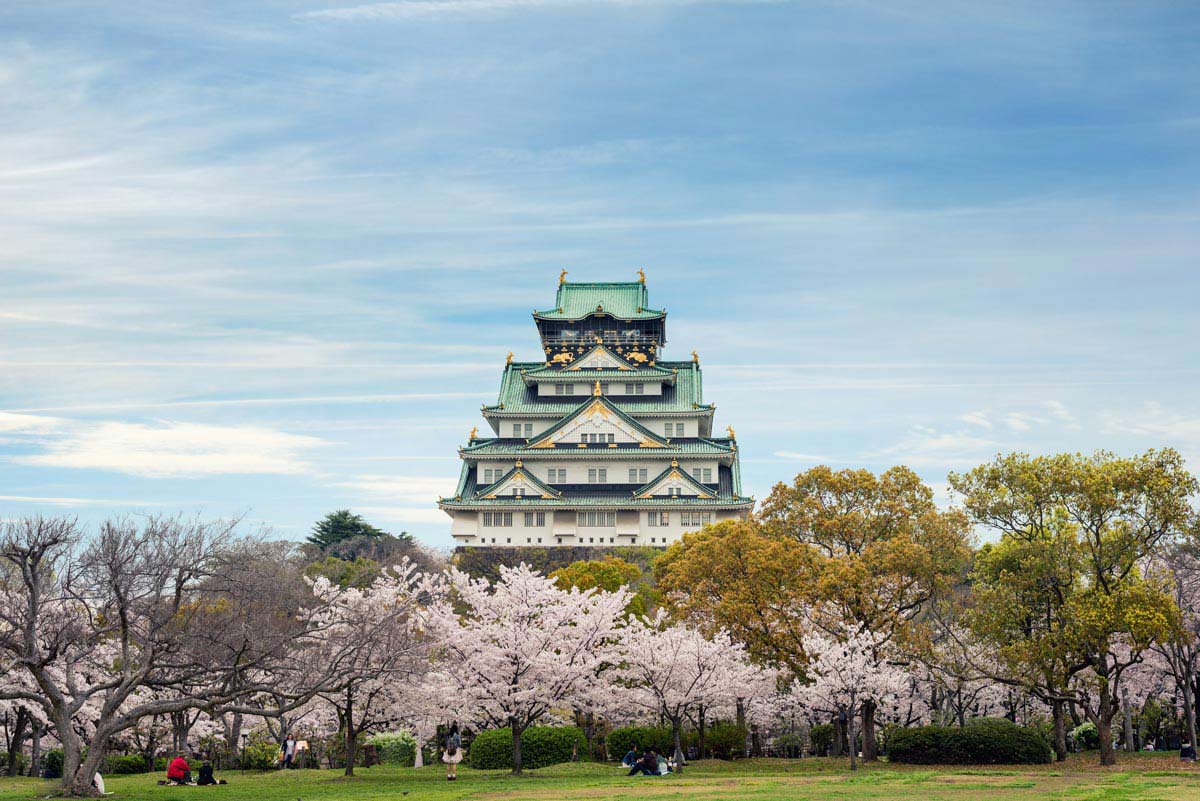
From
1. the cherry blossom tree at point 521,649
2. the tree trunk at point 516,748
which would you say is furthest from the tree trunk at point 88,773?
the tree trunk at point 516,748

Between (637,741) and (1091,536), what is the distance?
15132 mm

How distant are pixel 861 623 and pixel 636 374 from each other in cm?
5502

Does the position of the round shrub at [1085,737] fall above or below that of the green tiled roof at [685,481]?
below

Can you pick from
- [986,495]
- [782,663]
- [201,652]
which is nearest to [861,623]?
[782,663]

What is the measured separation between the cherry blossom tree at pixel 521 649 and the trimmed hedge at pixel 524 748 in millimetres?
442

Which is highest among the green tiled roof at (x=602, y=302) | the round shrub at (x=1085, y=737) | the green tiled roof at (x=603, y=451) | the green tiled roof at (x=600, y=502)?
the green tiled roof at (x=602, y=302)

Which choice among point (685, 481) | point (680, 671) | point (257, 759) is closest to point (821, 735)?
point (680, 671)

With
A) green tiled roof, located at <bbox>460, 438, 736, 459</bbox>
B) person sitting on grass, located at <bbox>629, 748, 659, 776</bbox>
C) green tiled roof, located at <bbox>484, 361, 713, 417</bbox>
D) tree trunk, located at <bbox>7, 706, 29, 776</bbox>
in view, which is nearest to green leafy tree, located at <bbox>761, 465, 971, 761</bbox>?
person sitting on grass, located at <bbox>629, 748, 659, 776</bbox>

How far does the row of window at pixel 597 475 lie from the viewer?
82.8 m

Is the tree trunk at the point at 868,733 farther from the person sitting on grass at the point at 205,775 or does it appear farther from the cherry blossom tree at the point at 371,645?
the person sitting on grass at the point at 205,775

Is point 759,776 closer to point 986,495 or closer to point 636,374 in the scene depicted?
point 986,495

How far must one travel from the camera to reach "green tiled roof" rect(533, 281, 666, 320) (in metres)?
93.4

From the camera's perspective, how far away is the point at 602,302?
3748 inches

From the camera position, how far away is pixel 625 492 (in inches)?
3231
